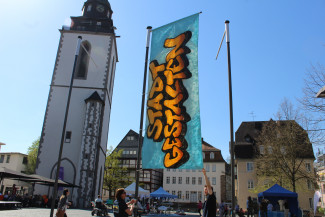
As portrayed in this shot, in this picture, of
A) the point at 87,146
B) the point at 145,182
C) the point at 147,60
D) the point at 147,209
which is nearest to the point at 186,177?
the point at 145,182

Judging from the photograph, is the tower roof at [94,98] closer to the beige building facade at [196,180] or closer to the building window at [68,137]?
the building window at [68,137]

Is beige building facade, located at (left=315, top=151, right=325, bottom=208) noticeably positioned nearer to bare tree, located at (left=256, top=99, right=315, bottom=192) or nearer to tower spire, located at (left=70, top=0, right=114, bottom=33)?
bare tree, located at (left=256, top=99, right=315, bottom=192)

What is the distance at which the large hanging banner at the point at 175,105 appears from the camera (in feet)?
25.6

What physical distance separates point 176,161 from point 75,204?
22.7m

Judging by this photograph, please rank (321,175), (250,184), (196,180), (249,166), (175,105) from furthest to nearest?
(196,180) → (321,175) → (249,166) → (250,184) → (175,105)

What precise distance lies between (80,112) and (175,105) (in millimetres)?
24575

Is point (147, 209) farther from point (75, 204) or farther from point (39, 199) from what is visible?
point (39, 199)


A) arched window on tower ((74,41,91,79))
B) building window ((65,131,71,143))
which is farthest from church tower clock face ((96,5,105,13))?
building window ((65,131,71,143))

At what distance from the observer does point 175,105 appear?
8125mm

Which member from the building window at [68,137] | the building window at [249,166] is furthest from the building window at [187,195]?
the building window at [68,137]

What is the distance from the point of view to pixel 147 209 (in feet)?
102

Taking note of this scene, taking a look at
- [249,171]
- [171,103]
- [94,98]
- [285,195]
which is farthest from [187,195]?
[171,103]

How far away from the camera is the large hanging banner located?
7812 mm

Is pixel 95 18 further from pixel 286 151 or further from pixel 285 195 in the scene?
pixel 285 195
